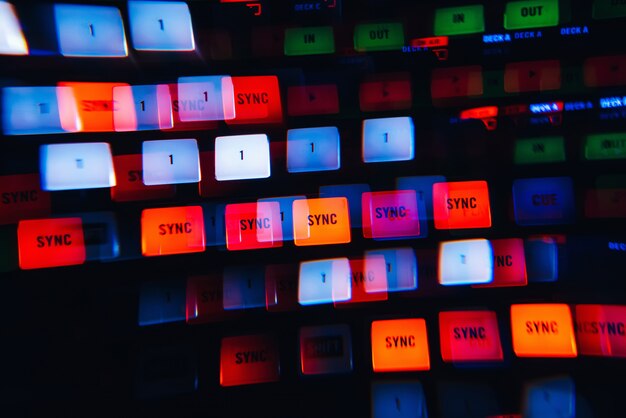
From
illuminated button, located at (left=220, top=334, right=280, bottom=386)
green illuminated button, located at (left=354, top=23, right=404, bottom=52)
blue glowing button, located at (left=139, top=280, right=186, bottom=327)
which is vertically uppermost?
green illuminated button, located at (left=354, top=23, right=404, bottom=52)

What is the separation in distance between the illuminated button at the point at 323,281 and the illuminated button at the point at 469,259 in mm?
90

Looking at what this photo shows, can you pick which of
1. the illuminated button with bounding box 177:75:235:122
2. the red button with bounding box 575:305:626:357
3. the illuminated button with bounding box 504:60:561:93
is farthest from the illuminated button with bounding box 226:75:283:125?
the red button with bounding box 575:305:626:357

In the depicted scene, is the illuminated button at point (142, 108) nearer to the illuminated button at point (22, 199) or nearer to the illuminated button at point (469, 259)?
the illuminated button at point (22, 199)

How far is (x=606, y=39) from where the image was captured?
41 centimetres

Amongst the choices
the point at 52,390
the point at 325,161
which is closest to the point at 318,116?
the point at 325,161

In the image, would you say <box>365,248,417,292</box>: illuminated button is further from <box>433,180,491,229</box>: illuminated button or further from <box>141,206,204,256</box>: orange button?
<box>141,206,204,256</box>: orange button

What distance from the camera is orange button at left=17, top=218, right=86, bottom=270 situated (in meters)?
0.39

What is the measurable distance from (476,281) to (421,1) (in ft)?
0.84

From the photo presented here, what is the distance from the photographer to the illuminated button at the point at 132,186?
0.40 meters

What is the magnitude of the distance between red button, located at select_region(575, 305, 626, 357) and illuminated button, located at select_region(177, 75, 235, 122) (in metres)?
0.36

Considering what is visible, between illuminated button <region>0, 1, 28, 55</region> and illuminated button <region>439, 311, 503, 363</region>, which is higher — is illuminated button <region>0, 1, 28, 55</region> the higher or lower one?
the higher one

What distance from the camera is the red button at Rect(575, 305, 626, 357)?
41 cm

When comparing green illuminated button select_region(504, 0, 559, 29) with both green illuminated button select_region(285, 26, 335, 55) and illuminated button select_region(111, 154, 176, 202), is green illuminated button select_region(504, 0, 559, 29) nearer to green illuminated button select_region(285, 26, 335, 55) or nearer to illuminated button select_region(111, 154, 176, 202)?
green illuminated button select_region(285, 26, 335, 55)

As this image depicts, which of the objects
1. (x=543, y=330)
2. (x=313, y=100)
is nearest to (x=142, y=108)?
(x=313, y=100)
